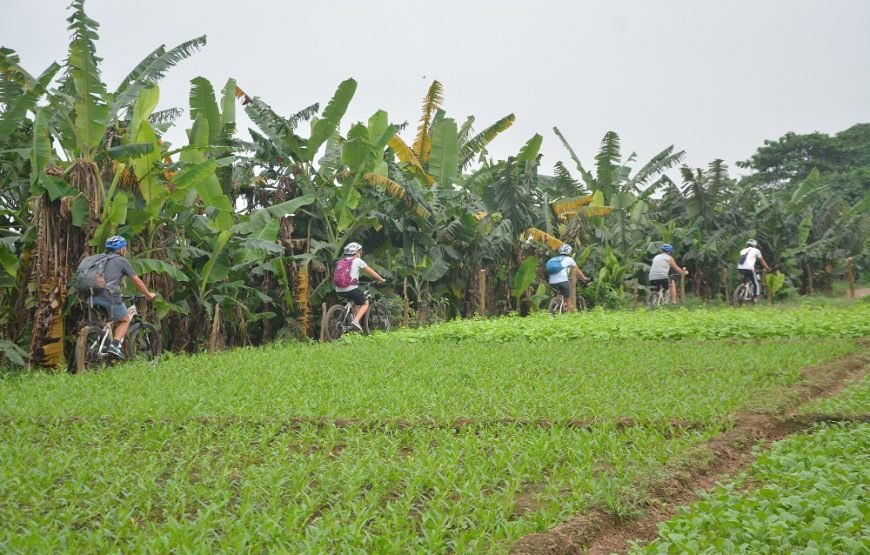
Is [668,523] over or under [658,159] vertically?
under

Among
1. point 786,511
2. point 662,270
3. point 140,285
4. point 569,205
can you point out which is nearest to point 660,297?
point 662,270

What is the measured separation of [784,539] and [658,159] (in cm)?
Result: 2139

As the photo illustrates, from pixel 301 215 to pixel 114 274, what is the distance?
6.06 metres

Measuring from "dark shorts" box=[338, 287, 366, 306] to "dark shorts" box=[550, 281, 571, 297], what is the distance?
207 inches

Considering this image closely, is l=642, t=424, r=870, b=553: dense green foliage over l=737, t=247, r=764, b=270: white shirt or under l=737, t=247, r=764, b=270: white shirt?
under

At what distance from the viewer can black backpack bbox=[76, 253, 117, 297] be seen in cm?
1052

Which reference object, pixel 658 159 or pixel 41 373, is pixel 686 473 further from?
pixel 658 159

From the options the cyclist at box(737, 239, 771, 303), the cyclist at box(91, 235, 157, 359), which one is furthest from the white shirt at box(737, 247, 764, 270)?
the cyclist at box(91, 235, 157, 359)

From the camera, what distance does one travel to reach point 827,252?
25672 mm

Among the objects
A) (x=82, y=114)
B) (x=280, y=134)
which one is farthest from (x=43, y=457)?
(x=280, y=134)

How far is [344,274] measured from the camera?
15.0m

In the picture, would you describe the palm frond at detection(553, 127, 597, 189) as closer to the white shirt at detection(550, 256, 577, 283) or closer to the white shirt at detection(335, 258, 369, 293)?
the white shirt at detection(550, 256, 577, 283)

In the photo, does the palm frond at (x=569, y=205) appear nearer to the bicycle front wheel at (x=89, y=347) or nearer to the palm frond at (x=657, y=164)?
the palm frond at (x=657, y=164)

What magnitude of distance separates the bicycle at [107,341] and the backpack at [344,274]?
3596 mm
